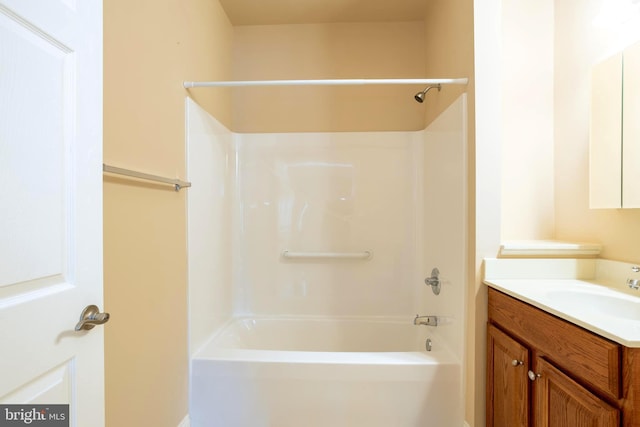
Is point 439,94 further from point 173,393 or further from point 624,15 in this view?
point 173,393

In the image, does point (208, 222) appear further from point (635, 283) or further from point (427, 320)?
point (635, 283)

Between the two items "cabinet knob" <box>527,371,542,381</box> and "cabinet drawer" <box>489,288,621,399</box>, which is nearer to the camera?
"cabinet drawer" <box>489,288,621,399</box>

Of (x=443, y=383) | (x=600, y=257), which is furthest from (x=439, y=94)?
(x=443, y=383)

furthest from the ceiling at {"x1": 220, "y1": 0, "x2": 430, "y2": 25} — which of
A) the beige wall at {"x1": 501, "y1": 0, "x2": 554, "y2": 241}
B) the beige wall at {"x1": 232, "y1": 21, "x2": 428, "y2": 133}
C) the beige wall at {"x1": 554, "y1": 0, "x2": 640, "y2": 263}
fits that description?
the beige wall at {"x1": 554, "y1": 0, "x2": 640, "y2": 263}

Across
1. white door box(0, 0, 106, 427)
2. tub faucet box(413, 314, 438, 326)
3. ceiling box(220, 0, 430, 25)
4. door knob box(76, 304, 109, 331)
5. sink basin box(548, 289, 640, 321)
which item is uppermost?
ceiling box(220, 0, 430, 25)

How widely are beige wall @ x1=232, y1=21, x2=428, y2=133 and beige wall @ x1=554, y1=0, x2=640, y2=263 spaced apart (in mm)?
950

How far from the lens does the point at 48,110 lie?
75cm

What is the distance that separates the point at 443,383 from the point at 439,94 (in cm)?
168

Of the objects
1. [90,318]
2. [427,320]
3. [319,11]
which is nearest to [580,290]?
[427,320]

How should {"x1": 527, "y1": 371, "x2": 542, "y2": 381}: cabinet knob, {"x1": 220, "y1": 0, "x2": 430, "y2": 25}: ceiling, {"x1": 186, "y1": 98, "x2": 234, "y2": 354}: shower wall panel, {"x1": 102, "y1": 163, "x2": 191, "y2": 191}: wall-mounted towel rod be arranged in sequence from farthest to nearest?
{"x1": 220, "y1": 0, "x2": 430, "y2": 25}: ceiling
{"x1": 186, "y1": 98, "x2": 234, "y2": 354}: shower wall panel
{"x1": 527, "y1": 371, "x2": 542, "y2": 381}: cabinet knob
{"x1": 102, "y1": 163, "x2": 191, "y2": 191}: wall-mounted towel rod

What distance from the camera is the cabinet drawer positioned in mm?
887

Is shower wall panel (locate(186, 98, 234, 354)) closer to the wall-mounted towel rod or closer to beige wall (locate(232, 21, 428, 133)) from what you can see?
the wall-mounted towel rod

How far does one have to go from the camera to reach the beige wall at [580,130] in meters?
1.42

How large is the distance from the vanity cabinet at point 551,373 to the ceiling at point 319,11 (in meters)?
2.02
